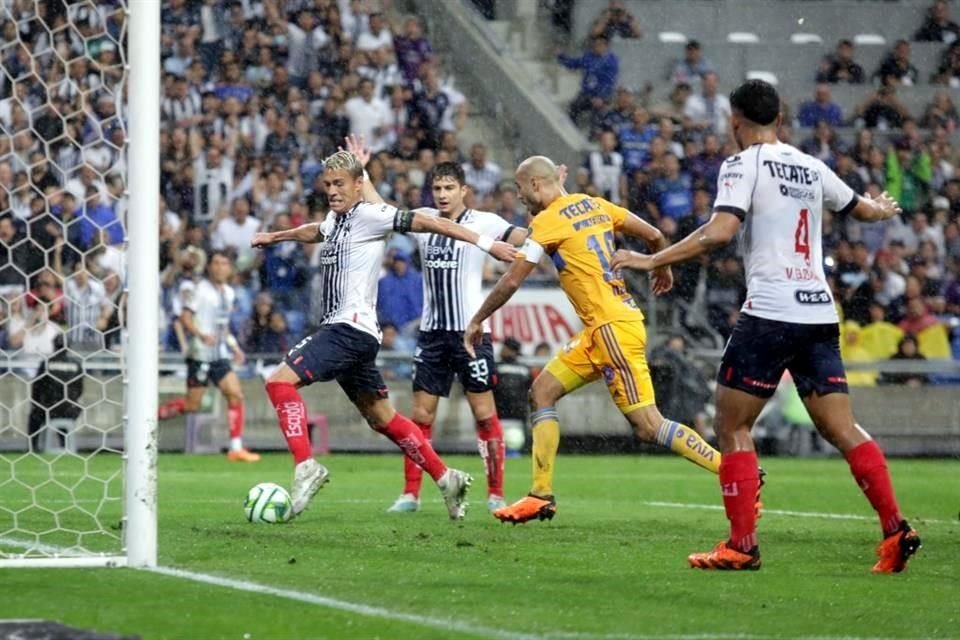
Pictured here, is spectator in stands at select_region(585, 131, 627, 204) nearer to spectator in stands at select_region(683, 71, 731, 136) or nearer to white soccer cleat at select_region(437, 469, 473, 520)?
spectator in stands at select_region(683, 71, 731, 136)

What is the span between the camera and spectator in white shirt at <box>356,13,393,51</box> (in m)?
24.5

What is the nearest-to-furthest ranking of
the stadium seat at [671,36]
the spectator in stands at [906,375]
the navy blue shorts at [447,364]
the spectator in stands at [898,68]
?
the navy blue shorts at [447,364]
the spectator in stands at [906,375]
the stadium seat at [671,36]
the spectator in stands at [898,68]

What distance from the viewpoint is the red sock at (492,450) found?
11.8 meters

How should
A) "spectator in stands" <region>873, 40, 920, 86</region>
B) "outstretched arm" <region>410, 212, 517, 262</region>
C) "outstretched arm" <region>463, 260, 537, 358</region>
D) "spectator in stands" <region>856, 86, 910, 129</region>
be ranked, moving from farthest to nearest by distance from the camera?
"spectator in stands" <region>873, 40, 920, 86</region> → "spectator in stands" <region>856, 86, 910, 129</region> → "outstretched arm" <region>463, 260, 537, 358</region> → "outstretched arm" <region>410, 212, 517, 262</region>

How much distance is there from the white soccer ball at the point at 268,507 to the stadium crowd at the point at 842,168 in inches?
474

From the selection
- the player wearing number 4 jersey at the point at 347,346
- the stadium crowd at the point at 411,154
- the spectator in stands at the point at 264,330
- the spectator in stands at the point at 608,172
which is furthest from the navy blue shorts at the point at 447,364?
the spectator in stands at the point at 608,172

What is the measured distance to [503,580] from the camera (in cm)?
760

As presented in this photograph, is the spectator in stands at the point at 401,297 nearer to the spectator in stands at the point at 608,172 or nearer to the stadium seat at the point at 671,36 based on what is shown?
the spectator in stands at the point at 608,172

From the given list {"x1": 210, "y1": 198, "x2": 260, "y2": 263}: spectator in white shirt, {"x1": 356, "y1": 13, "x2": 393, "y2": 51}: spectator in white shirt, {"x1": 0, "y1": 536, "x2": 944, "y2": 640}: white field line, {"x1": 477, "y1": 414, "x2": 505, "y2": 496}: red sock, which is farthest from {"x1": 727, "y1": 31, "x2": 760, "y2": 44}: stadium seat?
{"x1": 0, "y1": 536, "x2": 944, "y2": 640}: white field line

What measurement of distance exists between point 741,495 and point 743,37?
789 inches

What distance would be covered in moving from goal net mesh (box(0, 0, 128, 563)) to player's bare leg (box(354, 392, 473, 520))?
2.49 meters

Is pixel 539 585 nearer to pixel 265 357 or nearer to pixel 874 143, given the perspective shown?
A: pixel 265 357

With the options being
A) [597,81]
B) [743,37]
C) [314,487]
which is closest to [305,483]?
[314,487]

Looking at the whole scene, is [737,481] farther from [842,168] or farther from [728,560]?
[842,168]
